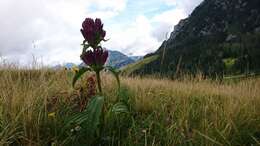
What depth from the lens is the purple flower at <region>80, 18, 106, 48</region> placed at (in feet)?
9.89

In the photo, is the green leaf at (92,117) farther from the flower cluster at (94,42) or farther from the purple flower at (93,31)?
the purple flower at (93,31)

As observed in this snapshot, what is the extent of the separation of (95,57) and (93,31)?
227 millimetres

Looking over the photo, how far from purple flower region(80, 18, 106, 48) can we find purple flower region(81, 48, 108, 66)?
0.08 meters

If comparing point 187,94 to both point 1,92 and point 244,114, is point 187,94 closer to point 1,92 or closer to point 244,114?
point 244,114

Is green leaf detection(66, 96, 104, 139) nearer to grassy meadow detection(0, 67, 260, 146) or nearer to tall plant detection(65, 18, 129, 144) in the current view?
tall plant detection(65, 18, 129, 144)

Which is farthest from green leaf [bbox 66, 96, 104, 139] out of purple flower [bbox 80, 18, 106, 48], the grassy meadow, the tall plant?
purple flower [bbox 80, 18, 106, 48]

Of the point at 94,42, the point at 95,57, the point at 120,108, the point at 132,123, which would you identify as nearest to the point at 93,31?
the point at 94,42

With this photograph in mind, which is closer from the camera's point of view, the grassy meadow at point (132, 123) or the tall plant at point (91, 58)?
the tall plant at point (91, 58)

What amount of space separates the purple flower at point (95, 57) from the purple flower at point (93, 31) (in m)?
0.08

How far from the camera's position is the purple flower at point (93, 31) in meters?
3.02

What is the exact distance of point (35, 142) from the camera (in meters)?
2.99

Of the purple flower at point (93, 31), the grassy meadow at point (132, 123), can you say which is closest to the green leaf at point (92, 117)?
the grassy meadow at point (132, 123)

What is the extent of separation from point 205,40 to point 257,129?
186 m

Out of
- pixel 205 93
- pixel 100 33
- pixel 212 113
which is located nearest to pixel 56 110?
pixel 100 33
